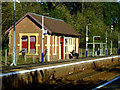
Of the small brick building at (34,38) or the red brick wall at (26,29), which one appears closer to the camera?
the small brick building at (34,38)

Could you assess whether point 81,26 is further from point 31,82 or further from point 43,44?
point 31,82

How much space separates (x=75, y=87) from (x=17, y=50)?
18280 millimetres

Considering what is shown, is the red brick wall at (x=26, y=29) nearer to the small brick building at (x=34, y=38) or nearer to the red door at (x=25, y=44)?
the small brick building at (x=34, y=38)

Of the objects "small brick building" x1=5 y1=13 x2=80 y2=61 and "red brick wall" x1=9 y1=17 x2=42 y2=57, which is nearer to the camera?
"small brick building" x1=5 y1=13 x2=80 y2=61

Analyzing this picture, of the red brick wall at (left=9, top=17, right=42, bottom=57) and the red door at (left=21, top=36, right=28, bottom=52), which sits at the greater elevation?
the red brick wall at (left=9, top=17, right=42, bottom=57)

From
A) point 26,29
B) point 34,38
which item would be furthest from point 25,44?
point 26,29

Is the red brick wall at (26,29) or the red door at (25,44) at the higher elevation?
the red brick wall at (26,29)

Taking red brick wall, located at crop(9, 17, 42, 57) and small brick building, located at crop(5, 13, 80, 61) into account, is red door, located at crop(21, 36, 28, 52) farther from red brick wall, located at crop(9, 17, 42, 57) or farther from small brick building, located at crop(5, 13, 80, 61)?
red brick wall, located at crop(9, 17, 42, 57)

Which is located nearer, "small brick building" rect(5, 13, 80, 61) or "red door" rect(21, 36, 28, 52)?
"small brick building" rect(5, 13, 80, 61)

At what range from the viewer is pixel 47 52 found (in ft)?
100

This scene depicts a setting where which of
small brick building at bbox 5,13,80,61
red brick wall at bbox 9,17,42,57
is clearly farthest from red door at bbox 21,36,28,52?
red brick wall at bbox 9,17,42,57

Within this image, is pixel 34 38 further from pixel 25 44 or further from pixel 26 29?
pixel 26 29

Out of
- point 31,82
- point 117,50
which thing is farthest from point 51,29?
point 117,50

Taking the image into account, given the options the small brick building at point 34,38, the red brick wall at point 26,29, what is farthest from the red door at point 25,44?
the red brick wall at point 26,29
